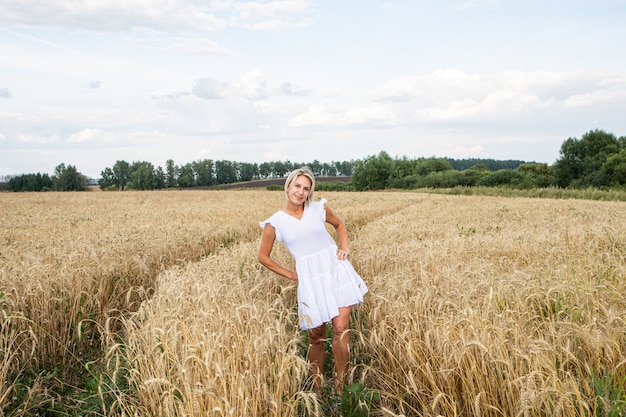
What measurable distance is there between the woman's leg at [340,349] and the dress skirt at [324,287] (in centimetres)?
9

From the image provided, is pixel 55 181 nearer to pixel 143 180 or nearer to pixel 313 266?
pixel 143 180

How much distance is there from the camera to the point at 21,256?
7859mm

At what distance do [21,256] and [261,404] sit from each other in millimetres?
6914

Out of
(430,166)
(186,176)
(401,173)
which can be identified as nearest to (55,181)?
(186,176)

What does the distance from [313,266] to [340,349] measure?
0.84 meters

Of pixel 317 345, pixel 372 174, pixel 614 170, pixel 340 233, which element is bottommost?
pixel 317 345

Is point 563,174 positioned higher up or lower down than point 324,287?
higher up

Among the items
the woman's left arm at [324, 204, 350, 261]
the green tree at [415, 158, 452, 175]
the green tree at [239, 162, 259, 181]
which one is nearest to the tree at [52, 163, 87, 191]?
the green tree at [239, 162, 259, 181]

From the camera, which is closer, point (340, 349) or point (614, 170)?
point (340, 349)

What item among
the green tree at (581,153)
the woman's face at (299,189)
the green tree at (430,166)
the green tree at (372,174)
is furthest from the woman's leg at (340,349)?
the green tree at (430,166)

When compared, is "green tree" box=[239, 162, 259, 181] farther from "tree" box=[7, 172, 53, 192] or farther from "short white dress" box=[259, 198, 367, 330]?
"short white dress" box=[259, 198, 367, 330]

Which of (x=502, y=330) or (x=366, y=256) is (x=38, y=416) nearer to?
(x=502, y=330)

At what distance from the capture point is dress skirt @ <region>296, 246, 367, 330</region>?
4.10 metres

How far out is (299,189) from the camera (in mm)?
4234
